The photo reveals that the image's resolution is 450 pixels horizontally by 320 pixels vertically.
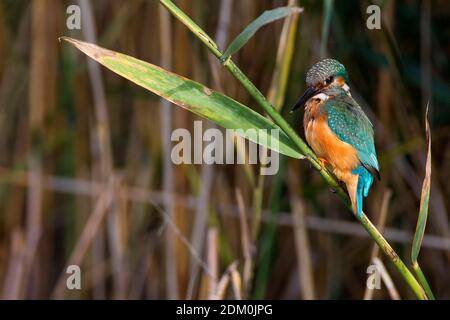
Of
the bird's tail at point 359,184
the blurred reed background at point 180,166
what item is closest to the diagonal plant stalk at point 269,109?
the bird's tail at point 359,184

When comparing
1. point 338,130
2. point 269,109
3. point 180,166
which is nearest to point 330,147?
point 338,130

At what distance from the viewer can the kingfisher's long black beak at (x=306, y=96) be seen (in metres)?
1.45

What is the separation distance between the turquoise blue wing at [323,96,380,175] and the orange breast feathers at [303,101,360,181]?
0.01 metres

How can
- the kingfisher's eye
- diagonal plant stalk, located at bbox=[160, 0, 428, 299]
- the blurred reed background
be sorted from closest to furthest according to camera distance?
diagonal plant stalk, located at bbox=[160, 0, 428, 299], the kingfisher's eye, the blurred reed background

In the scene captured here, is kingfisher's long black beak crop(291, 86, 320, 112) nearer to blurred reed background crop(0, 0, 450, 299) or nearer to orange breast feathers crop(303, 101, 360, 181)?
orange breast feathers crop(303, 101, 360, 181)

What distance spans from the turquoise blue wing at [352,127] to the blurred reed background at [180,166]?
593mm

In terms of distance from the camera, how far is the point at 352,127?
144cm

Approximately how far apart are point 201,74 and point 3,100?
0.69m

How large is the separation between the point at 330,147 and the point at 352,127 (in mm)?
59

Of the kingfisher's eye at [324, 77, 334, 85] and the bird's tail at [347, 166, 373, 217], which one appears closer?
the bird's tail at [347, 166, 373, 217]

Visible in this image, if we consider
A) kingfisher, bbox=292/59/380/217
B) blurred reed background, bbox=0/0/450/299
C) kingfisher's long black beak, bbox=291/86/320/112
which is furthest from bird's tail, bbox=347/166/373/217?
blurred reed background, bbox=0/0/450/299

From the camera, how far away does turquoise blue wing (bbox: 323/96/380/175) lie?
4.67 ft

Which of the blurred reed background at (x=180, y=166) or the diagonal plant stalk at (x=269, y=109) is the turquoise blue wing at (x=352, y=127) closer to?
the diagonal plant stalk at (x=269, y=109)
